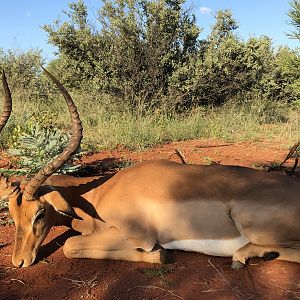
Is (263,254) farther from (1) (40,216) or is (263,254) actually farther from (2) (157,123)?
(2) (157,123)

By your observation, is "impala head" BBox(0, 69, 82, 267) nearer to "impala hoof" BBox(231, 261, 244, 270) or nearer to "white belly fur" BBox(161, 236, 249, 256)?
"white belly fur" BBox(161, 236, 249, 256)

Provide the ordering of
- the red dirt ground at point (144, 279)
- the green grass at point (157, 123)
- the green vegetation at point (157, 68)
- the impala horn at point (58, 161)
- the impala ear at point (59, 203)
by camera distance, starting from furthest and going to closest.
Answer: the green vegetation at point (157, 68)
the green grass at point (157, 123)
the impala ear at point (59, 203)
the impala horn at point (58, 161)
the red dirt ground at point (144, 279)

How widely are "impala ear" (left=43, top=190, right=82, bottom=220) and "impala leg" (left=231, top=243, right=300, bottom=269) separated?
5.14 feet

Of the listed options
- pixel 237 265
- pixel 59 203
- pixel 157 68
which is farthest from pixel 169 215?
pixel 157 68

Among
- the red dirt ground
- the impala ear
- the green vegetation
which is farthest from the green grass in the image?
the red dirt ground

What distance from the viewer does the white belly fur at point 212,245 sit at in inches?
161

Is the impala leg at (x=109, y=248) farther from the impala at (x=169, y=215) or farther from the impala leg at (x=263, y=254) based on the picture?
the impala leg at (x=263, y=254)

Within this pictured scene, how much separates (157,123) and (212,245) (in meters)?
8.15

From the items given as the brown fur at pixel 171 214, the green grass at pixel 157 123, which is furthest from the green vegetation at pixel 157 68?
the brown fur at pixel 171 214

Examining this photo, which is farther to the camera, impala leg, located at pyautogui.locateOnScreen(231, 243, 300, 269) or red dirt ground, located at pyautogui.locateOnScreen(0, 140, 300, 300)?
impala leg, located at pyautogui.locateOnScreen(231, 243, 300, 269)

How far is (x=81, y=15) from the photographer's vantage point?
14.4m

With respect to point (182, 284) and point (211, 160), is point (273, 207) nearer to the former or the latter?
point (182, 284)

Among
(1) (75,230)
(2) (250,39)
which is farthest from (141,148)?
(2) (250,39)

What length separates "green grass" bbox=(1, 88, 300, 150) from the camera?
9930 millimetres
